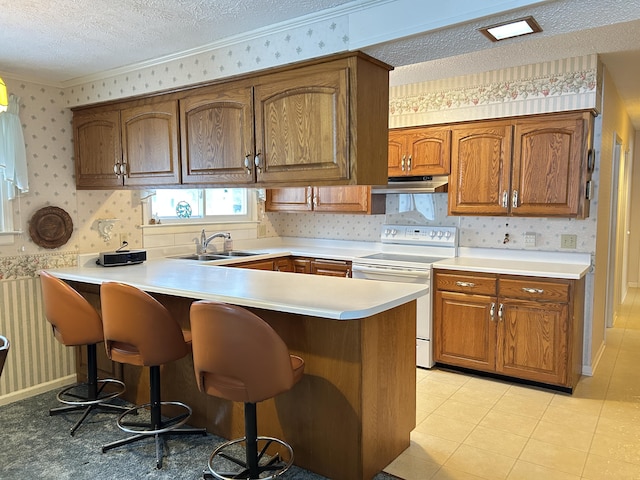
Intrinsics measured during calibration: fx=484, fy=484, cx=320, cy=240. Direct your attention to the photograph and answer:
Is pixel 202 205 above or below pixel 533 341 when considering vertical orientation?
above

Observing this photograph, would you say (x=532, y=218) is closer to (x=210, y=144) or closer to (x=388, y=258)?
(x=388, y=258)

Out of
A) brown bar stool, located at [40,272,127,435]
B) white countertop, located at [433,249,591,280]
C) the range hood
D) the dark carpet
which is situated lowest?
the dark carpet

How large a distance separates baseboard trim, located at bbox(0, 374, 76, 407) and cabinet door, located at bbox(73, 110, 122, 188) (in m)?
1.50

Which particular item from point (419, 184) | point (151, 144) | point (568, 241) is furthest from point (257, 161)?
point (568, 241)

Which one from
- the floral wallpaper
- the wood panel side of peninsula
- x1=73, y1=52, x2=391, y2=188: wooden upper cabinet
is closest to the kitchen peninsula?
→ the wood panel side of peninsula

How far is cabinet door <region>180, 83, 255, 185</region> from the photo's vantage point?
2814 mm

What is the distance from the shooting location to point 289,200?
524 cm

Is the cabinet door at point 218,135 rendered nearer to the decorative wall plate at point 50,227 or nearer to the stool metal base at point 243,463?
the decorative wall plate at point 50,227

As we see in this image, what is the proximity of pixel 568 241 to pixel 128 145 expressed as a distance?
351 cm

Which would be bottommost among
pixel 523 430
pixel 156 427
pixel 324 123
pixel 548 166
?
pixel 523 430

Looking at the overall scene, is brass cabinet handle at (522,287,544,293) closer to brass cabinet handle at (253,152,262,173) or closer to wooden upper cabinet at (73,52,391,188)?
wooden upper cabinet at (73,52,391,188)

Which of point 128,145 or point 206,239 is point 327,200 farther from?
point 128,145

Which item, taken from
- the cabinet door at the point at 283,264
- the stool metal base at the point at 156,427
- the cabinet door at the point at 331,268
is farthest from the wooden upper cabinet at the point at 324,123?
the cabinet door at the point at 283,264

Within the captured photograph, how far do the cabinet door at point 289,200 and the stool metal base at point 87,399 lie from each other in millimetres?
2491
